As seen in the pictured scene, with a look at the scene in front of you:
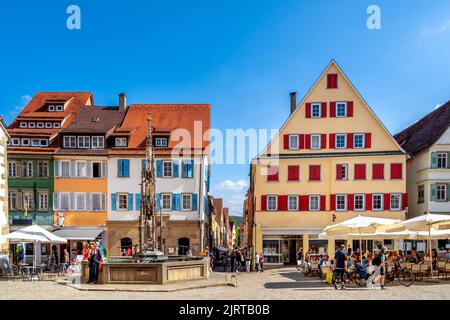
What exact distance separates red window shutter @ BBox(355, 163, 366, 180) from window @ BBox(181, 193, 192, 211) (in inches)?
462

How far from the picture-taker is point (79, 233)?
105 feet

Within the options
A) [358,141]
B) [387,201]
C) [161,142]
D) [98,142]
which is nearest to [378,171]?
[387,201]

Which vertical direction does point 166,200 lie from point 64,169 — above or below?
below

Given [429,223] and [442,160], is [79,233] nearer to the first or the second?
[429,223]

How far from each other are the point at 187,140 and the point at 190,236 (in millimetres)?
7141

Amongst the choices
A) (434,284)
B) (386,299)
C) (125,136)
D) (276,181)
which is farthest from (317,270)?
(125,136)

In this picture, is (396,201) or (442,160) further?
(396,201)

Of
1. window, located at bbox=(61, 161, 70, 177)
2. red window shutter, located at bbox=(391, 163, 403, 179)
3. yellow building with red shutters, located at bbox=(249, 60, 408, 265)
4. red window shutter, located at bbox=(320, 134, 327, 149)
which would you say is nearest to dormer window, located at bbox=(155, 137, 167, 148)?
window, located at bbox=(61, 161, 70, 177)

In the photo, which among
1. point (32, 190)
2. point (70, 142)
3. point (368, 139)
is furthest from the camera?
point (70, 142)

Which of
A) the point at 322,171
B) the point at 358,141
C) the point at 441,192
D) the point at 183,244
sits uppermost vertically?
the point at 358,141

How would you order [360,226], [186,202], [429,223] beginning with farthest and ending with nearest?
[186,202] < [360,226] < [429,223]

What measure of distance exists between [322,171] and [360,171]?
2.53 meters

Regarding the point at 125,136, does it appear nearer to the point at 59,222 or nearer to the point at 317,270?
the point at 59,222

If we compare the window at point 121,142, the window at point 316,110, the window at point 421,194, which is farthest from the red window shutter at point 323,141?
the window at point 121,142
